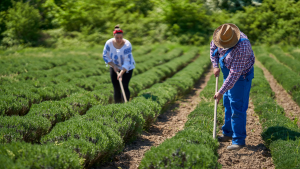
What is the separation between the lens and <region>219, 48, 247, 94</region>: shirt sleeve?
3715mm

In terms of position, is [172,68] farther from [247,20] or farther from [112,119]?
[247,20]

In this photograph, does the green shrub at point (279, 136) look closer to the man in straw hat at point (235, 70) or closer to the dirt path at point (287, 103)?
the man in straw hat at point (235, 70)

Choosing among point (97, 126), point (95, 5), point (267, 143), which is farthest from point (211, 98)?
point (95, 5)

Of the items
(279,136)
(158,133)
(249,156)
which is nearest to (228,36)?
(279,136)

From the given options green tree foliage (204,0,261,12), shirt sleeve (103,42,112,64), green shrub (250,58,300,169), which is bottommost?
green shrub (250,58,300,169)

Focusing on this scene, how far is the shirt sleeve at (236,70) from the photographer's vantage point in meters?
3.71

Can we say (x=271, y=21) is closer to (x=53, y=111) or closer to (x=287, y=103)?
(x=287, y=103)

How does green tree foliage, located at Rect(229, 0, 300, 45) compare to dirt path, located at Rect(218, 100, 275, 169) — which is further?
green tree foliage, located at Rect(229, 0, 300, 45)

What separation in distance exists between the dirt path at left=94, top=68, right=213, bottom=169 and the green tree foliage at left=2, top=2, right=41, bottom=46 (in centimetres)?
2568

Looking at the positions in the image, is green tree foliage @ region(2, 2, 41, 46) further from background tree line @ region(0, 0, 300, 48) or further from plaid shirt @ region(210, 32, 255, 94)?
plaid shirt @ region(210, 32, 255, 94)

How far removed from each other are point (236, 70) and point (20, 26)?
2986cm

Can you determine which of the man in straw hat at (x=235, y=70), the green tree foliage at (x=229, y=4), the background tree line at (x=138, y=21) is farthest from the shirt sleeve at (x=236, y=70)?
the green tree foliage at (x=229, y=4)

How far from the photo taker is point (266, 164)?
381 cm

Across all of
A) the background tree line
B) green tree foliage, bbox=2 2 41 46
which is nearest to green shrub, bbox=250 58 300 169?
the background tree line
